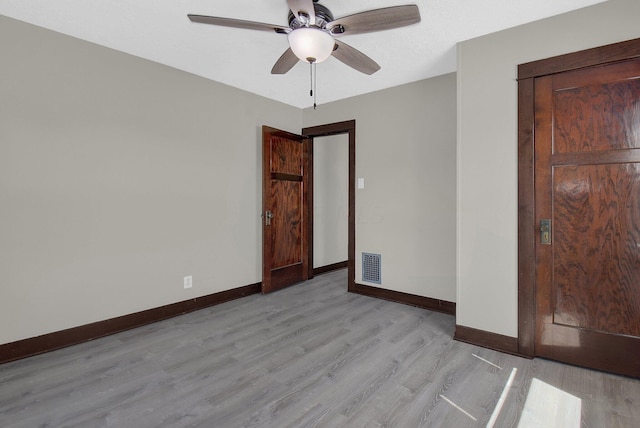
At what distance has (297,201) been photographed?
448 centimetres

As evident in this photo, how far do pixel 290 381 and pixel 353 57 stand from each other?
230 cm

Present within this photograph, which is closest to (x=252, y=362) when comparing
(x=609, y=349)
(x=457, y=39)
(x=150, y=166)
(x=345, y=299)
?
(x=345, y=299)

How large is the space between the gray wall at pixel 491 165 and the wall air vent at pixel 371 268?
1.23 metres

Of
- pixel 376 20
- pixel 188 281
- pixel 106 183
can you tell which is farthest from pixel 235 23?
pixel 188 281

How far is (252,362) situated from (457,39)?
2.99m

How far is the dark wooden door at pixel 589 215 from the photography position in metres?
2.09

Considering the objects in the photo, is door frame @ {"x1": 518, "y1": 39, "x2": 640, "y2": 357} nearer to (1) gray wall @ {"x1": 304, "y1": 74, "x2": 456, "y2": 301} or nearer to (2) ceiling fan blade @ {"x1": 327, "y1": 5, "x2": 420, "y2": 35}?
(1) gray wall @ {"x1": 304, "y1": 74, "x2": 456, "y2": 301}

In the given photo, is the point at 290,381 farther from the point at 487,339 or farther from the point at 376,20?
the point at 376,20

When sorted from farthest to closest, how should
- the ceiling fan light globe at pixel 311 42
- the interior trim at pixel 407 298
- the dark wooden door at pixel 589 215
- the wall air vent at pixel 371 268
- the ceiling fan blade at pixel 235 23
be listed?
1. the wall air vent at pixel 371 268
2. the interior trim at pixel 407 298
3. the dark wooden door at pixel 589 215
4. the ceiling fan light globe at pixel 311 42
5. the ceiling fan blade at pixel 235 23

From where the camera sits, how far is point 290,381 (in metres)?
2.09

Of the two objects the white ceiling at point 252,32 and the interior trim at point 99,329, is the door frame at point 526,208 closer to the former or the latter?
the white ceiling at point 252,32

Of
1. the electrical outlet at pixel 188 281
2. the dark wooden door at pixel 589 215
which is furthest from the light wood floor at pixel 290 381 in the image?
the electrical outlet at pixel 188 281

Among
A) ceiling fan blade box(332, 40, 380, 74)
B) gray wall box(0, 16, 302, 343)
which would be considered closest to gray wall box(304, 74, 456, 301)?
ceiling fan blade box(332, 40, 380, 74)

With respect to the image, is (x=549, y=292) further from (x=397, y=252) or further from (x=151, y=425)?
(x=151, y=425)
